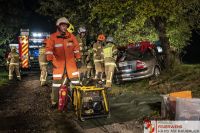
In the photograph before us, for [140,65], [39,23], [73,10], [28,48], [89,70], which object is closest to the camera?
[140,65]

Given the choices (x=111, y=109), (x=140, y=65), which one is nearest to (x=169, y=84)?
(x=140, y=65)

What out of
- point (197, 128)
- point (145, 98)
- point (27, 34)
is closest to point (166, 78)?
point (145, 98)

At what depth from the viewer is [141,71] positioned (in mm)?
15039

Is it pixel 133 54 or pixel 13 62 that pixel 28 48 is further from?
pixel 133 54

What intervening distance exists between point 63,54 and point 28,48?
55.5 ft

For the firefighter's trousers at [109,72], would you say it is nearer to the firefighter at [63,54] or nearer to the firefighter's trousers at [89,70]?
the firefighter's trousers at [89,70]

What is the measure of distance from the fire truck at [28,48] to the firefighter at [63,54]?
1657 centimetres

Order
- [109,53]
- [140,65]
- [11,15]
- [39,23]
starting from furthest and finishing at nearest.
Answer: [39,23] < [11,15] < [140,65] < [109,53]

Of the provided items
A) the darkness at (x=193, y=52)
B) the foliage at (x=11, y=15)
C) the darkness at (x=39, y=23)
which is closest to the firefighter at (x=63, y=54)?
the darkness at (x=193, y=52)

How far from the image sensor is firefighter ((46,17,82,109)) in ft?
32.9

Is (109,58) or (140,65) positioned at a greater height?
(109,58)

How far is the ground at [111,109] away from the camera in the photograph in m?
8.44

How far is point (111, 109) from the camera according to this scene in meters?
10.4

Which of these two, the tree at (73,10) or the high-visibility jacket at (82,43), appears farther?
the tree at (73,10)
